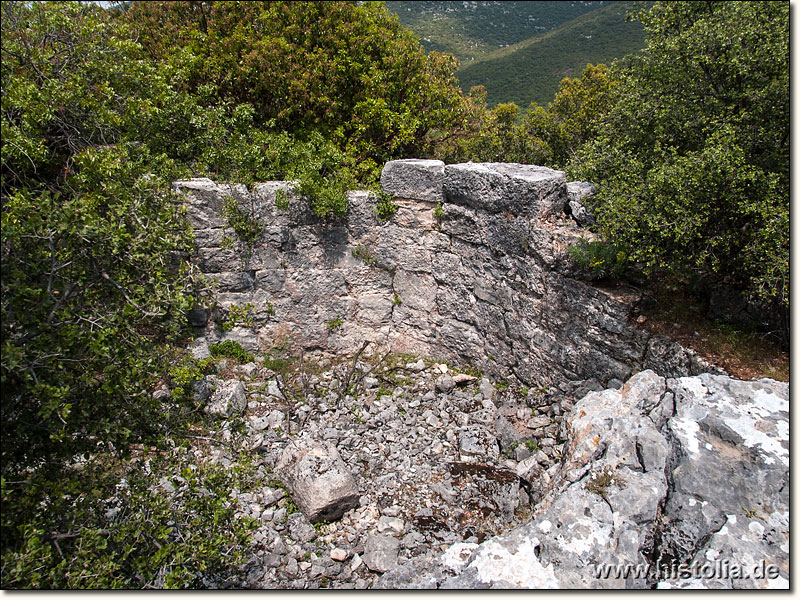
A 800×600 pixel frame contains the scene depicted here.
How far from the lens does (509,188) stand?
6.56 metres

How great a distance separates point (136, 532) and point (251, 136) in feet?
20.3

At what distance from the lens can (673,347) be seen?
17.5ft

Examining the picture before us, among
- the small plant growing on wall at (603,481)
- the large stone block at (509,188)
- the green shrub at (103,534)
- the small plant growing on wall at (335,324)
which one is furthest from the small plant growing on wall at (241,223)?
the small plant growing on wall at (603,481)

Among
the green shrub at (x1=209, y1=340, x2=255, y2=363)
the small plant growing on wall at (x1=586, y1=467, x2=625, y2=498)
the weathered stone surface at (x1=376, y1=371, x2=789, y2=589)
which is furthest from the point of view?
the green shrub at (x1=209, y1=340, x2=255, y2=363)

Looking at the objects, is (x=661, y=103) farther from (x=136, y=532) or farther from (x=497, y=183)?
(x=136, y=532)

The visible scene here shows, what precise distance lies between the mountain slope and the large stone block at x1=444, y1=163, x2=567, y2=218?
1655 centimetres

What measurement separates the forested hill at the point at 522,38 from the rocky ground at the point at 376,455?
59.2ft

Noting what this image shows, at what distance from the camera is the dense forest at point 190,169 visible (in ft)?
10.2

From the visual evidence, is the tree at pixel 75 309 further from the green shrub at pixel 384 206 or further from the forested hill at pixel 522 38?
the forested hill at pixel 522 38

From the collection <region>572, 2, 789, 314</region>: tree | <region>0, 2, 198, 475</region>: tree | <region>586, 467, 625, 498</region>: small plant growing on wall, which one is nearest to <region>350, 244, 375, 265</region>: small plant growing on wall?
<region>572, 2, 789, 314</region>: tree

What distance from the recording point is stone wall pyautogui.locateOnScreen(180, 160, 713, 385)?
20.7ft

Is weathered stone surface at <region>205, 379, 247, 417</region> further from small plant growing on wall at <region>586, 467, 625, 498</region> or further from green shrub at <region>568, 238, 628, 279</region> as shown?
green shrub at <region>568, 238, 628, 279</region>

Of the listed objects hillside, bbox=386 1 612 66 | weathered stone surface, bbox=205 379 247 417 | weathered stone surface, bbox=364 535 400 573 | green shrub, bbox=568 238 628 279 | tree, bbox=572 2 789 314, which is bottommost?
weathered stone surface, bbox=205 379 247 417

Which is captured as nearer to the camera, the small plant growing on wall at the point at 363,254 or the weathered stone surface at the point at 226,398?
the weathered stone surface at the point at 226,398
